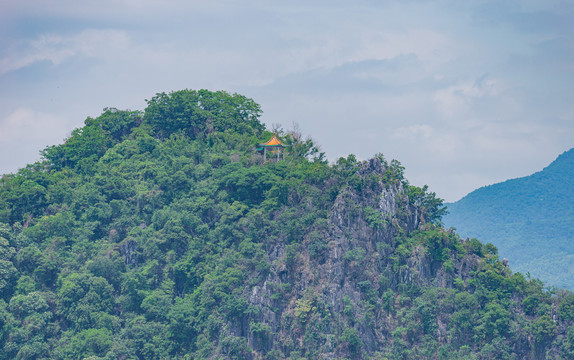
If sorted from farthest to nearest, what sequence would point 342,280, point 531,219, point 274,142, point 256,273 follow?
point 531,219 < point 274,142 < point 256,273 < point 342,280

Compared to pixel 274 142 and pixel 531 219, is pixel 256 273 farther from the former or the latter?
pixel 531 219

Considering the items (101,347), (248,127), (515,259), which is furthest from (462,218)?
(101,347)

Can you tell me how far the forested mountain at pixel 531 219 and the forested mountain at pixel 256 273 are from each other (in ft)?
92.3

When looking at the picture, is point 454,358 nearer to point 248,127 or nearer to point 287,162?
point 287,162

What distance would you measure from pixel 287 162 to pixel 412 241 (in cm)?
780

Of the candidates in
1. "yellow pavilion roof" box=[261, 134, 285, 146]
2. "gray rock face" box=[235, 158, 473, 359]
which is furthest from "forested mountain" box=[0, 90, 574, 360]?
"yellow pavilion roof" box=[261, 134, 285, 146]

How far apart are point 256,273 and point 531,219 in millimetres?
38810

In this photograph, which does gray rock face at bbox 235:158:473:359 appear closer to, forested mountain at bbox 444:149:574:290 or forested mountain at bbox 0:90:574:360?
forested mountain at bbox 0:90:574:360

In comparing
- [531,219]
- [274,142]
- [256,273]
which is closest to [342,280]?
[256,273]

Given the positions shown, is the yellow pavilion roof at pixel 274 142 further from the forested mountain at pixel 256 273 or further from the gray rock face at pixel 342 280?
the gray rock face at pixel 342 280

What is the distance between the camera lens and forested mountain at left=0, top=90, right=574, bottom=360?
127 feet

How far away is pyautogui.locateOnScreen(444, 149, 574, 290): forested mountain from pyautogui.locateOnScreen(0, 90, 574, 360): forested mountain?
28.1 m

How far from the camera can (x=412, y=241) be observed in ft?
136

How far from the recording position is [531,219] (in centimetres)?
7288
